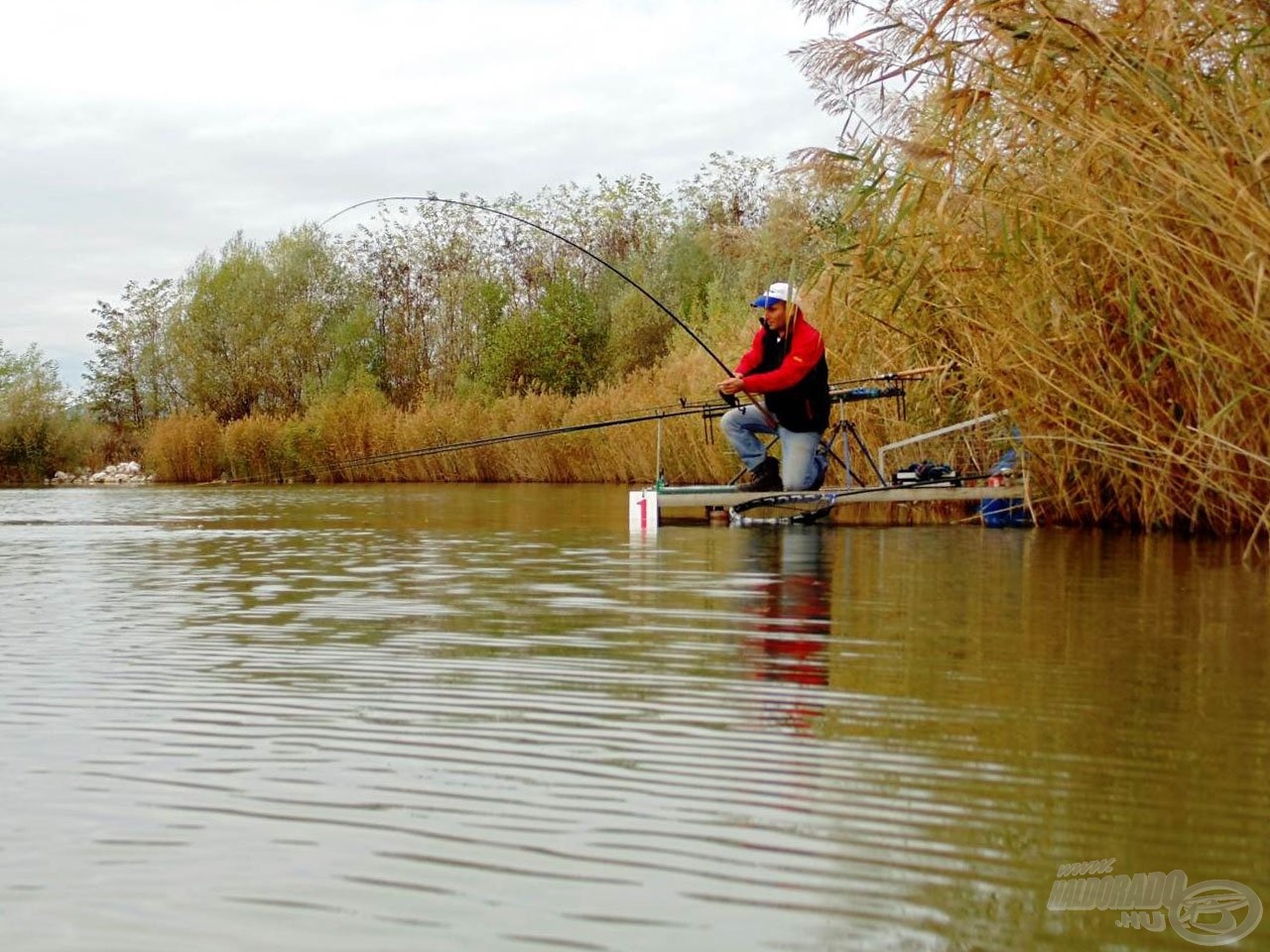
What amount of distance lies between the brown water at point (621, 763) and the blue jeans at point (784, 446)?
16.1 ft

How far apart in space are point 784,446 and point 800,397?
646 mm

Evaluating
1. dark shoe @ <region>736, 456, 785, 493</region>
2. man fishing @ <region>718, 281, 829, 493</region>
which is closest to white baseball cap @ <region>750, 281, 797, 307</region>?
man fishing @ <region>718, 281, 829, 493</region>

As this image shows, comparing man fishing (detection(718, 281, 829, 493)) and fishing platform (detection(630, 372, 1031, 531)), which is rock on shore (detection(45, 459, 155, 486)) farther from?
man fishing (detection(718, 281, 829, 493))

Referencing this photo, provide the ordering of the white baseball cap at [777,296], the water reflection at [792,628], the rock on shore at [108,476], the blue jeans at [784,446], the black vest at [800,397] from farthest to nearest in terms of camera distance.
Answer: the rock on shore at [108,476]
the blue jeans at [784,446]
the black vest at [800,397]
the white baseball cap at [777,296]
the water reflection at [792,628]

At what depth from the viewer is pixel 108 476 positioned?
37312mm

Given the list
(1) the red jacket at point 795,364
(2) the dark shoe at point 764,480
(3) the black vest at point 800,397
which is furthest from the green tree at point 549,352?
(1) the red jacket at point 795,364

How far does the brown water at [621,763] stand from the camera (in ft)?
7.43

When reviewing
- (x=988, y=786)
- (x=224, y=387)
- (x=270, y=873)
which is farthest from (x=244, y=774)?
(x=224, y=387)

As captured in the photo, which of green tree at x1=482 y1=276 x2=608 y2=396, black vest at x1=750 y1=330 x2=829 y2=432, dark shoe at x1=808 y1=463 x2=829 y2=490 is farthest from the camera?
green tree at x1=482 y1=276 x2=608 y2=396

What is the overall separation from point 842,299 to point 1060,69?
494 centimetres

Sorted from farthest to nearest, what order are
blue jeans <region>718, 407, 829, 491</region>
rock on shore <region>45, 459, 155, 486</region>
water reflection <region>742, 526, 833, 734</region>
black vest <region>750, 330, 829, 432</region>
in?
1. rock on shore <region>45, 459, 155, 486</region>
2. blue jeans <region>718, 407, 829, 491</region>
3. black vest <region>750, 330, 829, 432</region>
4. water reflection <region>742, 526, 833, 734</region>

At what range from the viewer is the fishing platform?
1173 centimetres

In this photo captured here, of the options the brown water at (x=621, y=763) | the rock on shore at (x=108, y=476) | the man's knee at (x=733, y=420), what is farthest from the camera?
the rock on shore at (x=108, y=476)

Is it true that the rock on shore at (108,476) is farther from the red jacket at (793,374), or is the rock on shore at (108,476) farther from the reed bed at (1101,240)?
the reed bed at (1101,240)
